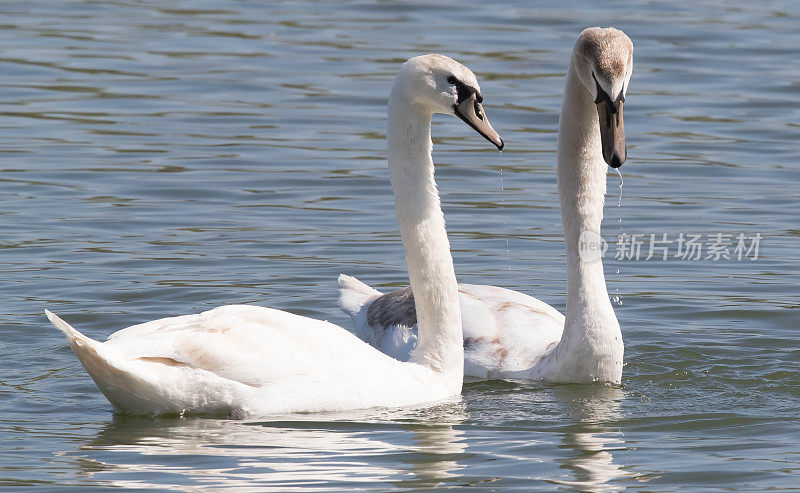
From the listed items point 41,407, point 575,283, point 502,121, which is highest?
point 502,121

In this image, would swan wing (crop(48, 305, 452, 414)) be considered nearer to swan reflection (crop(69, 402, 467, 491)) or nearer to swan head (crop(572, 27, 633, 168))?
swan reflection (crop(69, 402, 467, 491))

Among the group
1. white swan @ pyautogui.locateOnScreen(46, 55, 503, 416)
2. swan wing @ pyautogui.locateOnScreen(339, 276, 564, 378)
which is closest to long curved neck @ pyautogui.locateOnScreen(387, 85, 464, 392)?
white swan @ pyautogui.locateOnScreen(46, 55, 503, 416)

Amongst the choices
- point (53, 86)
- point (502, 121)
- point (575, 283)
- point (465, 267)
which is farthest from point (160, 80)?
point (575, 283)

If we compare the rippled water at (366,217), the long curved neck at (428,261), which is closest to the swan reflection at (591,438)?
the rippled water at (366,217)

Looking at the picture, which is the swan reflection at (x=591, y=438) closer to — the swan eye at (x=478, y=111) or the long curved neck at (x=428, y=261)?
the long curved neck at (x=428, y=261)

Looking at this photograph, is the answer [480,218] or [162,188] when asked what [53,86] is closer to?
[162,188]

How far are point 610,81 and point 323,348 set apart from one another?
184cm

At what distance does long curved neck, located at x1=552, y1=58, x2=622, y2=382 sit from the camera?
823 cm

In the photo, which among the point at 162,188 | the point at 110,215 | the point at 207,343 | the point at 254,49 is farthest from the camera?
the point at 254,49

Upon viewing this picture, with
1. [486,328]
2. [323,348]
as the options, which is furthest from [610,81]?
[323,348]

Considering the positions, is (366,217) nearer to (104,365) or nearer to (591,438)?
(591,438)

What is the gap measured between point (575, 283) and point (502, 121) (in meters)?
7.52

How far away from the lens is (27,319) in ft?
31.5

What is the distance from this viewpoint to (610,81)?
774 centimetres
